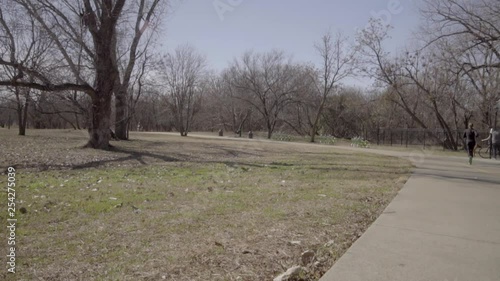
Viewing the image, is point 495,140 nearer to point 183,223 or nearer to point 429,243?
point 429,243

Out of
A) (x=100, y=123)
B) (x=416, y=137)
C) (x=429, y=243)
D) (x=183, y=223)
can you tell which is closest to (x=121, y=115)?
(x=100, y=123)

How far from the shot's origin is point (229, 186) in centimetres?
779

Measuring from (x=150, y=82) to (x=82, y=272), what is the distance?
28.2 metres

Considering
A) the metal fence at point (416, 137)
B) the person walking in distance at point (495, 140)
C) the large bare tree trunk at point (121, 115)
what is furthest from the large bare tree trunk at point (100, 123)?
the metal fence at point (416, 137)

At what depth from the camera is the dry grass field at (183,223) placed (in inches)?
131

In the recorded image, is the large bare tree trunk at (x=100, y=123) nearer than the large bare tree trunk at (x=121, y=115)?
Yes

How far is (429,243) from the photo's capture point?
421 centimetres

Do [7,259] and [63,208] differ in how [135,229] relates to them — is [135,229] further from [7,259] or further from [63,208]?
[63,208]

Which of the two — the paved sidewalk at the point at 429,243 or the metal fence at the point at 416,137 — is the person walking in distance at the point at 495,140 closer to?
the metal fence at the point at 416,137

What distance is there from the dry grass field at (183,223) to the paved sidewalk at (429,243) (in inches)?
10.8

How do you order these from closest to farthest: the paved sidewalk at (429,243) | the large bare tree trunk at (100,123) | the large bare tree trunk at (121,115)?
1. the paved sidewalk at (429,243)
2. the large bare tree trunk at (100,123)
3. the large bare tree trunk at (121,115)

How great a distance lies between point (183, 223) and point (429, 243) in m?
3.19

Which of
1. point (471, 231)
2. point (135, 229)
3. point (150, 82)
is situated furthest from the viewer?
point (150, 82)

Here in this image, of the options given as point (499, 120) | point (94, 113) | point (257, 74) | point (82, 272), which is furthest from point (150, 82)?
point (499, 120)
